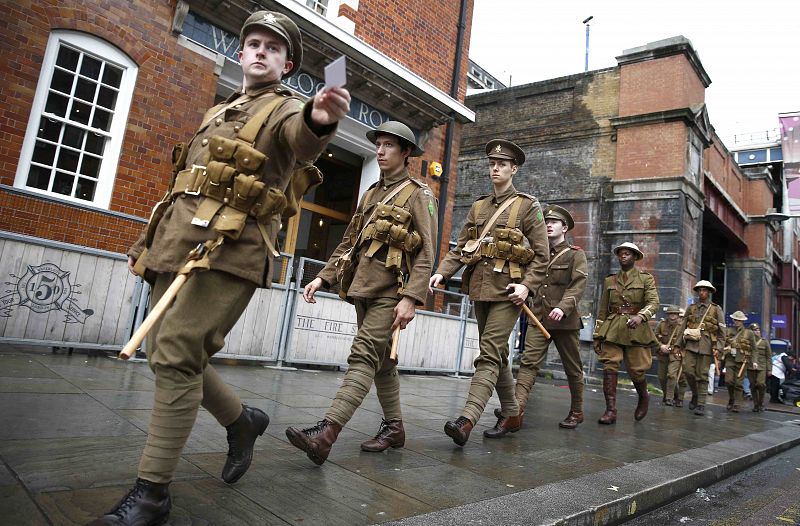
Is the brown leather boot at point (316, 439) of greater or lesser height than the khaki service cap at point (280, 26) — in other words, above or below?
below

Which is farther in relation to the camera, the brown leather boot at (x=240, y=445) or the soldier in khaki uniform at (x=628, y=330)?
the soldier in khaki uniform at (x=628, y=330)

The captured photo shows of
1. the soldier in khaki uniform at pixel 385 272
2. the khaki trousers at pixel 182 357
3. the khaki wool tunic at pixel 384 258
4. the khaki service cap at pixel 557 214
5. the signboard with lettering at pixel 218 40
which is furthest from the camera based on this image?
the signboard with lettering at pixel 218 40

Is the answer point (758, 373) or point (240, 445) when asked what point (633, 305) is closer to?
point (240, 445)

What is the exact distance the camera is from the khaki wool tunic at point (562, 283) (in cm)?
573

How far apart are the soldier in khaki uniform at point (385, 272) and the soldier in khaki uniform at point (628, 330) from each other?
400cm

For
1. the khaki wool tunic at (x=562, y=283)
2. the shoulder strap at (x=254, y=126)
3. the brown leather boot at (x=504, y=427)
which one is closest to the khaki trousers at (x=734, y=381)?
the khaki wool tunic at (x=562, y=283)

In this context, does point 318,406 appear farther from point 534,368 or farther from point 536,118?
point 536,118

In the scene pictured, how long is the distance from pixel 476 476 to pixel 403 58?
33.1ft

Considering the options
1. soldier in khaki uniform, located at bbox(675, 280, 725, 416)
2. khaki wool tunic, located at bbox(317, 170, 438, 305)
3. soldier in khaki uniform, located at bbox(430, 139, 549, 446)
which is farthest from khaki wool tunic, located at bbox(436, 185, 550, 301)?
soldier in khaki uniform, located at bbox(675, 280, 725, 416)

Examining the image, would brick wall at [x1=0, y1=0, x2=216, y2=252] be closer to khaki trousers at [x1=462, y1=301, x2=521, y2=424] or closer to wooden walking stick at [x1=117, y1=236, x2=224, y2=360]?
khaki trousers at [x1=462, y1=301, x2=521, y2=424]

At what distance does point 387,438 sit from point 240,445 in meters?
1.31

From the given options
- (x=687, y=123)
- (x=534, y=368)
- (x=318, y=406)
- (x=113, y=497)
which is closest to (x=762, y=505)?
(x=534, y=368)

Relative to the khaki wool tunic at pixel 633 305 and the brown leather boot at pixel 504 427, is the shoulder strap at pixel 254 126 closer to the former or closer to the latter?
the brown leather boot at pixel 504 427

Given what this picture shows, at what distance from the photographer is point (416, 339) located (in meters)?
9.91
